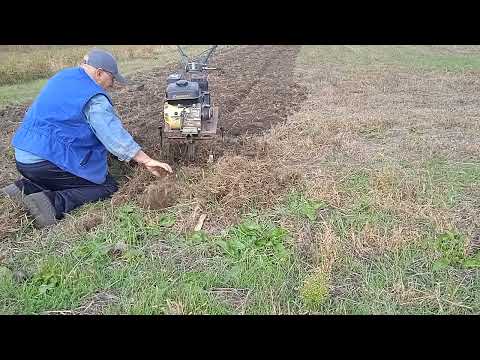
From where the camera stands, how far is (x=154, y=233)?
12.7ft

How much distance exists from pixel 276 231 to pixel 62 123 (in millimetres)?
2153

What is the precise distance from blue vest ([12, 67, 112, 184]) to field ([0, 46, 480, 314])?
533 mm

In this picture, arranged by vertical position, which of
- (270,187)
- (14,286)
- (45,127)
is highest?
(45,127)

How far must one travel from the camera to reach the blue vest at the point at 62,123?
4211mm

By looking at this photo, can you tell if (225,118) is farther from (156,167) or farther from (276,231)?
(276,231)

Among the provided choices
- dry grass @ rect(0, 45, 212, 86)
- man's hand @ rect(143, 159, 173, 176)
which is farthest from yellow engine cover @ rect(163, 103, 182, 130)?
dry grass @ rect(0, 45, 212, 86)

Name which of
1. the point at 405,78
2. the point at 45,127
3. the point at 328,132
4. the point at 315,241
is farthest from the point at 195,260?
the point at 405,78

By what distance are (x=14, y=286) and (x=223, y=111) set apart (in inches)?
206

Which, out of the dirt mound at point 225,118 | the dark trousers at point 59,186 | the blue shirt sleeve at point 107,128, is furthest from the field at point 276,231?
the blue shirt sleeve at point 107,128

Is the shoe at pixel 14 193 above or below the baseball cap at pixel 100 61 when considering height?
below

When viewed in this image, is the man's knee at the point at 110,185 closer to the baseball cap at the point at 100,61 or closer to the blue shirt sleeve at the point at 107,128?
the blue shirt sleeve at the point at 107,128

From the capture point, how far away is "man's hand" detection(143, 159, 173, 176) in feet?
14.1

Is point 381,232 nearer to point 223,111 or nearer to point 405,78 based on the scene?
point 223,111

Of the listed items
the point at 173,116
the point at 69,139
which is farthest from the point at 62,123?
the point at 173,116
